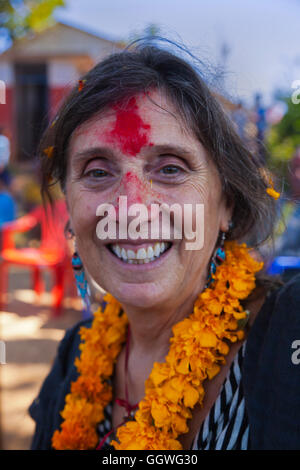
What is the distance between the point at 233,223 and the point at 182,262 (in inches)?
13.6

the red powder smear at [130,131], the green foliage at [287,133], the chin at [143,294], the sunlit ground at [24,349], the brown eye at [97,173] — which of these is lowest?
the sunlit ground at [24,349]

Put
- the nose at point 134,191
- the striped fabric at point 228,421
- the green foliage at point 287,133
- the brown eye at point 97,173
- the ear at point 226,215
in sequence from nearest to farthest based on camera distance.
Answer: the striped fabric at point 228,421 < the nose at point 134,191 < the brown eye at point 97,173 < the ear at point 226,215 < the green foliage at point 287,133

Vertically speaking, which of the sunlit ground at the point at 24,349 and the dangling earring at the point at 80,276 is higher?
the dangling earring at the point at 80,276

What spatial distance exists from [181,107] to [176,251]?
489 millimetres

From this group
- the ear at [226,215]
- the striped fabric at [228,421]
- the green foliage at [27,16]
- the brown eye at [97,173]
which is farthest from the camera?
the green foliage at [27,16]

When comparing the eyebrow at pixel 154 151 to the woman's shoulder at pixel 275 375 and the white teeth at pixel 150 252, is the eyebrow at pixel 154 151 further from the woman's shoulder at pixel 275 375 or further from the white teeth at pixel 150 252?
the woman's shoulder at pixel 275 375

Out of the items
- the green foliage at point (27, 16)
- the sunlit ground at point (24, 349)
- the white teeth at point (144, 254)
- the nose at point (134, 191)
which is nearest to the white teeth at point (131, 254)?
the white teeth at point (144, 254)

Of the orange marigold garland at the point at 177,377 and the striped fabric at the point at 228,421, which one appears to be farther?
the orange marigold garland at the point at 177,377

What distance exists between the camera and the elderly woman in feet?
4.62

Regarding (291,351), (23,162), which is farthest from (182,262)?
(23,162)

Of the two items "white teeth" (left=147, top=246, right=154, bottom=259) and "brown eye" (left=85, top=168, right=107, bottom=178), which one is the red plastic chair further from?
"white teeth" (left=147, top=246, right=154, bottom=259)

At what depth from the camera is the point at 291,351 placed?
127 centimetres

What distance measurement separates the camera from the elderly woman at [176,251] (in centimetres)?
141
